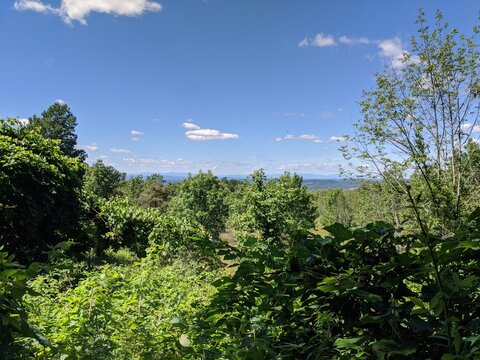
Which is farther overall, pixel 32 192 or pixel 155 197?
pixel 155 197

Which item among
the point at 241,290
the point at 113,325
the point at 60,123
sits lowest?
the point at 113,325

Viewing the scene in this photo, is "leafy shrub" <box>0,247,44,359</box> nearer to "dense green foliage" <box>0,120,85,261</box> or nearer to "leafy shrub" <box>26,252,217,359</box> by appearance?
"leafy shrub" <box>26,252,217,359</box>

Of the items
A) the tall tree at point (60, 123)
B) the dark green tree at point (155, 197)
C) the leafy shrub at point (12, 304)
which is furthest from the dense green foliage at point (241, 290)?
the tall tree at point (60, 123)

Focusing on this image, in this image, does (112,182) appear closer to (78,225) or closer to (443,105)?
(78,225)

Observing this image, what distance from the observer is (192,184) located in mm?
29031

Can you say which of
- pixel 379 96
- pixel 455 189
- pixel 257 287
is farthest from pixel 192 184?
pixel 257 287

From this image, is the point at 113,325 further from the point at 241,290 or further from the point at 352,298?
the point at 352,298

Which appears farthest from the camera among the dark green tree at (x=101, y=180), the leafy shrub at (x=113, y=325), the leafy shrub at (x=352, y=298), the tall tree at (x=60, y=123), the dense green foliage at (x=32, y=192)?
the tall tree at (x=60, y=123)

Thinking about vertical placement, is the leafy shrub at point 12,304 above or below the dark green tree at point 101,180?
below

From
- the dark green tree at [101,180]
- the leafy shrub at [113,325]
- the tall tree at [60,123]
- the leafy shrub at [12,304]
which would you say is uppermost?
the tall tree at [60,123]

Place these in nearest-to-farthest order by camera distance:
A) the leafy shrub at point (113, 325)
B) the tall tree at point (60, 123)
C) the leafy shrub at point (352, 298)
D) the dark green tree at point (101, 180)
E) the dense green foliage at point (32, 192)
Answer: the leafy shrub at point (352, 298), the leafy shrub at point (113, 325), the dense green foliage at point (32, 192), the dark green tree at point (101, 180), the tall tree at point (60, 123)

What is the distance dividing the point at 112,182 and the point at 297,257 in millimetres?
47070

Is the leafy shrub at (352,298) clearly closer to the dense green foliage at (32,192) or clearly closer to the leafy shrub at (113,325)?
the leafy shrub at (113,325)

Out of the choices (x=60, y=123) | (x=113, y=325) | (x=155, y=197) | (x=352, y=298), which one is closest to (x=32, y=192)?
(x=113, y=325)
